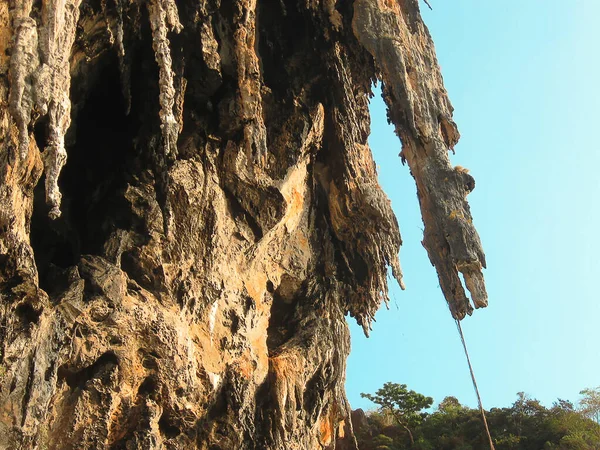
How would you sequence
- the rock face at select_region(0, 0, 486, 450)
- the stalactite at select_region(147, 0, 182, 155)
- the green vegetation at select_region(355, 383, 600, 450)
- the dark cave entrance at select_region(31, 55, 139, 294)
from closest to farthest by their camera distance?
the rock face at select_region(0, 0, 486, 450) → the stalactite at select_region(147, 0, 182, 155) → the dark cave entrance at select_region(31, 55, 139, 294) → the green vegetation at select_region(355, 383, 600, 450)

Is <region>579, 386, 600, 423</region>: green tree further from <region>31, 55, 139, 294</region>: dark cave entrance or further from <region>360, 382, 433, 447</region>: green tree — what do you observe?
<region>31, 55, 139, 294</region>: dark cave entrance

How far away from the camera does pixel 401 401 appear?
92.3 ft

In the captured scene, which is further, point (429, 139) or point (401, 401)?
point (401, 401)

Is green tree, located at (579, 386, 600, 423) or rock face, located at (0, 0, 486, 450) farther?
green tree, located at (579, 386, 600, 423)

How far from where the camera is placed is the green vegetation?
2362 centimetres

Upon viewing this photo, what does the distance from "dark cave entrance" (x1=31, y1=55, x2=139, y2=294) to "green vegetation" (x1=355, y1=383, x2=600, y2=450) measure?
18.6 meters

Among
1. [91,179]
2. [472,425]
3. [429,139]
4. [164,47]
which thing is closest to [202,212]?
[91,179]

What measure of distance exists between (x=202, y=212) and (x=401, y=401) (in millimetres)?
21540

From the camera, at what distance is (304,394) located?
953 centimetres

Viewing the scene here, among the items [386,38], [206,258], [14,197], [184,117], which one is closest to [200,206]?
[206,258]

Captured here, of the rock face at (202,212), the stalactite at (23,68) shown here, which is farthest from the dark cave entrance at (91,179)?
the stalactite at (23,68)

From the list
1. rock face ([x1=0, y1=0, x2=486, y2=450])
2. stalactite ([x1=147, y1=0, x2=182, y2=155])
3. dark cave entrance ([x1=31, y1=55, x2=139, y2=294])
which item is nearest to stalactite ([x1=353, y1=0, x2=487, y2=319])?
rock face ([x1=0, y1=0, x2=486, y2=450])

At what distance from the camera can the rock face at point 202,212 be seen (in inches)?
237

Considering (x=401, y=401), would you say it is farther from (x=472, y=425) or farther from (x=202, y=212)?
(x=202, y=212)
